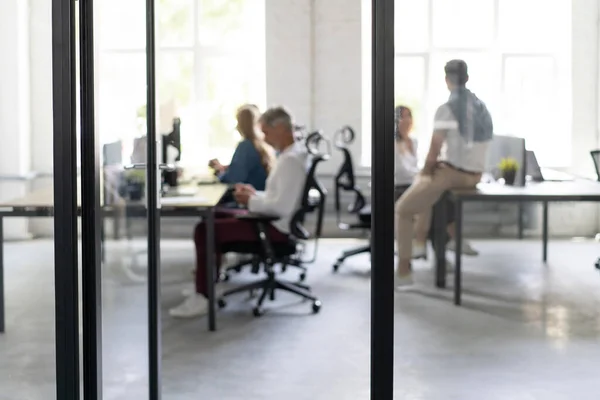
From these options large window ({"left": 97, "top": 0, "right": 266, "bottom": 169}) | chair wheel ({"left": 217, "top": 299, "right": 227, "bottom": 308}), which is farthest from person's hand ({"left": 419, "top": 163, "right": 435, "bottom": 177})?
large window ({"left": 97, "top": 0, "right": 266, "bottom": 169})

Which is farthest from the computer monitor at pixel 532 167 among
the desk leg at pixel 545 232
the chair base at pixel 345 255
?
the chair base at pixel 345 255

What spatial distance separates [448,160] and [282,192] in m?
1.63

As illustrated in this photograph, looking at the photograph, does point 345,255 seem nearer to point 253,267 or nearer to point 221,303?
point 253,267

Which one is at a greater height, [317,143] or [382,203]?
[317,143]

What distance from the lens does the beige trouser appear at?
369 centimetres

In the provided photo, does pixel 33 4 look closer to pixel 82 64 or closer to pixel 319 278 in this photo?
pixel 82 64

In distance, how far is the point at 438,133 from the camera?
3.71m

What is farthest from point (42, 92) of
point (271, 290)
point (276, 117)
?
point (271, 290)

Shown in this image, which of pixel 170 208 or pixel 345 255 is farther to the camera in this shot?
pixel 345 255

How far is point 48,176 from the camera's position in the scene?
2.98 metres

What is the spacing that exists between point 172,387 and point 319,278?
100 inches

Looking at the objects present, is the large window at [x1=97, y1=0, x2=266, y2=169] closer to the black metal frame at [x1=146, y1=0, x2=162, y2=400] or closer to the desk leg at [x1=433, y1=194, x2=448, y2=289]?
the desk leg at [x1=433, y1=194, x2=448, y2=289]

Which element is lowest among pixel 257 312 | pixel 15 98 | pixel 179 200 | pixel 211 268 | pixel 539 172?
pixel 257 312

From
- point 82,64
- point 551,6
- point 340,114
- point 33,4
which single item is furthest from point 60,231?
point 340,114
